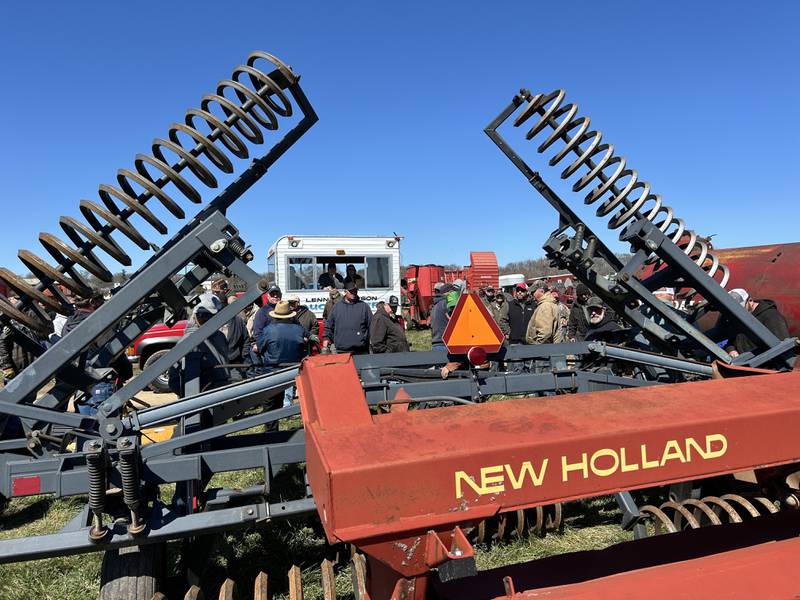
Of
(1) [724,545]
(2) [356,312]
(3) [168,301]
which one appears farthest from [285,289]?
(1) [724,545]

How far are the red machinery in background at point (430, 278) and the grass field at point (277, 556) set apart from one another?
16.4 meters

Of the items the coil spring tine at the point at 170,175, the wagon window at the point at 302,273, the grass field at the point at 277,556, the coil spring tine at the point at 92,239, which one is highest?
the wagon window at the point at 302,273

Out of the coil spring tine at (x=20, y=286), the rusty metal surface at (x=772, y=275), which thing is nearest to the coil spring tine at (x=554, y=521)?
the coil spring tine at (x=20, y=286)

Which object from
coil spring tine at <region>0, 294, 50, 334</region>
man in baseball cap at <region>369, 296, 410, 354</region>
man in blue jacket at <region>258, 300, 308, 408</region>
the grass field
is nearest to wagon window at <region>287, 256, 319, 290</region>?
man in baseball cap at <region>369, 296, 410, 354</region>

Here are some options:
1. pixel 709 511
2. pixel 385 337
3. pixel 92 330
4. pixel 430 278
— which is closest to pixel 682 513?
pixel 709 511

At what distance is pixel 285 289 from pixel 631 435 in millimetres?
13629

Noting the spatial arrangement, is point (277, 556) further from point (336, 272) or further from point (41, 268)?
point (336, 272)

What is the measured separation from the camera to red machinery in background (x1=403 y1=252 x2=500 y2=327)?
2234 cm

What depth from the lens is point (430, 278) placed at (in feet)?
73.9

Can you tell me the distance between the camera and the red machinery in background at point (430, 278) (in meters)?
22.3

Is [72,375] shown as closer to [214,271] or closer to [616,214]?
[214,271]

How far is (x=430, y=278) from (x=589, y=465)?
68.0 ft

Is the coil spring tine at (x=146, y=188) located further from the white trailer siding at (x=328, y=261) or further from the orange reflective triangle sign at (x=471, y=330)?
the white trailer siding at (x=328, y=261)

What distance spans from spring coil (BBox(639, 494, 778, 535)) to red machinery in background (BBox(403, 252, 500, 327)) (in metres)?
17.4
